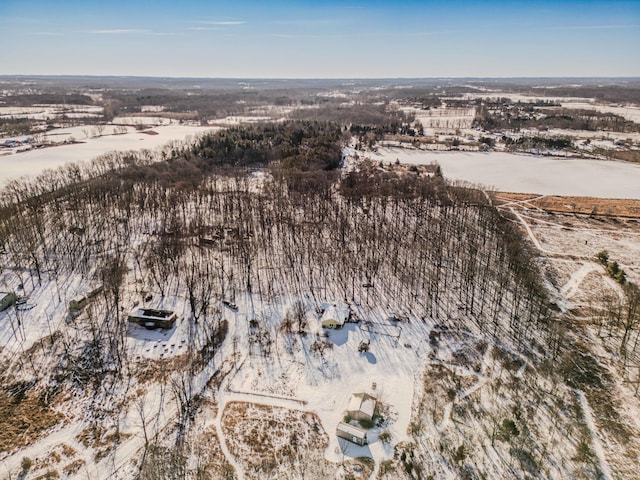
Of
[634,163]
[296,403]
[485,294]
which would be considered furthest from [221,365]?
[634,163]

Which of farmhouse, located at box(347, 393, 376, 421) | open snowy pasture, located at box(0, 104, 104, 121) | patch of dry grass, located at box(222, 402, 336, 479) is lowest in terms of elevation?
patch of dry grass, located at box(222, 402, 336, 479)

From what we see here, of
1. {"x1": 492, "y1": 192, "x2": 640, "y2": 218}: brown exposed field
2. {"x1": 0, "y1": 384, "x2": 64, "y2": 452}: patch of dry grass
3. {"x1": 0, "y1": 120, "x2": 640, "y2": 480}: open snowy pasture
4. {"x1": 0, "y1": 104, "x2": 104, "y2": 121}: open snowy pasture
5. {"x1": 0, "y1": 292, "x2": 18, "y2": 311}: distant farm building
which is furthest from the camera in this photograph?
{"x1": 0, "y1": 104, "x2": 104, "y2": 121}: open snowy pasture

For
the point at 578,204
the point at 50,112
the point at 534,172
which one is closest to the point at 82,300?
the point at 578,204

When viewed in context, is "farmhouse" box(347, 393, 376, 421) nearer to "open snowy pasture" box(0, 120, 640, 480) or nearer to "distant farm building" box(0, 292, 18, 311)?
"open snowy pasture" box(0, 120, 640, 480)

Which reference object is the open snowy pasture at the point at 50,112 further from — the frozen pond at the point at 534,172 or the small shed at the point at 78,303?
the small shed at the point at 78,303

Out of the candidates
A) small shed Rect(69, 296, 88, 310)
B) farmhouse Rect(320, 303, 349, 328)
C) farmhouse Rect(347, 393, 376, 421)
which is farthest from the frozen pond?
small shed Rect(69, 296, 88, 310)

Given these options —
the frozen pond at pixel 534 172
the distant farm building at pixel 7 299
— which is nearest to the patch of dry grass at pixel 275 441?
the distant farm building at pixel 7 299

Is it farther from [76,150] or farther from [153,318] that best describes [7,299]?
[76,150]

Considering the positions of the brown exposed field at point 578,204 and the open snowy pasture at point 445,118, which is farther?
the open snowy pasture at point 445,118
